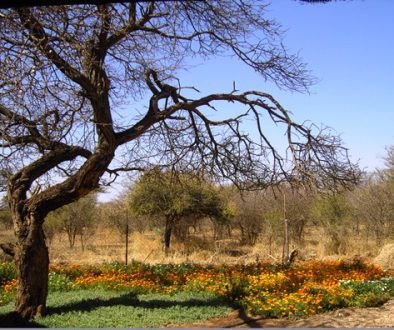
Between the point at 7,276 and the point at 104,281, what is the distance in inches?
132

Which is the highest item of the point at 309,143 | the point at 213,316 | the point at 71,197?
the point at 309,143

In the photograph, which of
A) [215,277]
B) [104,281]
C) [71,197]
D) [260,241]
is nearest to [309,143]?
[215,277]

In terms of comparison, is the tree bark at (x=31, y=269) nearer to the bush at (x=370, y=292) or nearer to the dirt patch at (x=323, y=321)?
the dirt patch at (x=323, y=321)

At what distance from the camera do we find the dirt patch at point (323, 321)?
7000mm

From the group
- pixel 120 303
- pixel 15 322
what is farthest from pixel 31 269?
pixel 120 303

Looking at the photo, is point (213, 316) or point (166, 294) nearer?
point (213, 316)

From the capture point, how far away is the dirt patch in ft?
23.0

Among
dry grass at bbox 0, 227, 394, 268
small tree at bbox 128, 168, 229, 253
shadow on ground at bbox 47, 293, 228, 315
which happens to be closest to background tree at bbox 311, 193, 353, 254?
dry grass at bbox 0, 227, 394, 268

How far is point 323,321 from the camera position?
23.6 feet

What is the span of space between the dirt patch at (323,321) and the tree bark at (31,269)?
7.04 ft

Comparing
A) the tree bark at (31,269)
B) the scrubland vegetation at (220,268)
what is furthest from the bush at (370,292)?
the tree bark at (31,269)

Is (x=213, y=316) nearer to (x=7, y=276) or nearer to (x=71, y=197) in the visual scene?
(x=71, y=197)

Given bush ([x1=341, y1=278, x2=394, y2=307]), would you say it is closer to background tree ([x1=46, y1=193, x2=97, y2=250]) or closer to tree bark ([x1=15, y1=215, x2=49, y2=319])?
tree bark ([x1=15, y1=215, x2=49, y2=319])

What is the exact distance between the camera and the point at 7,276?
12445 millimetres
